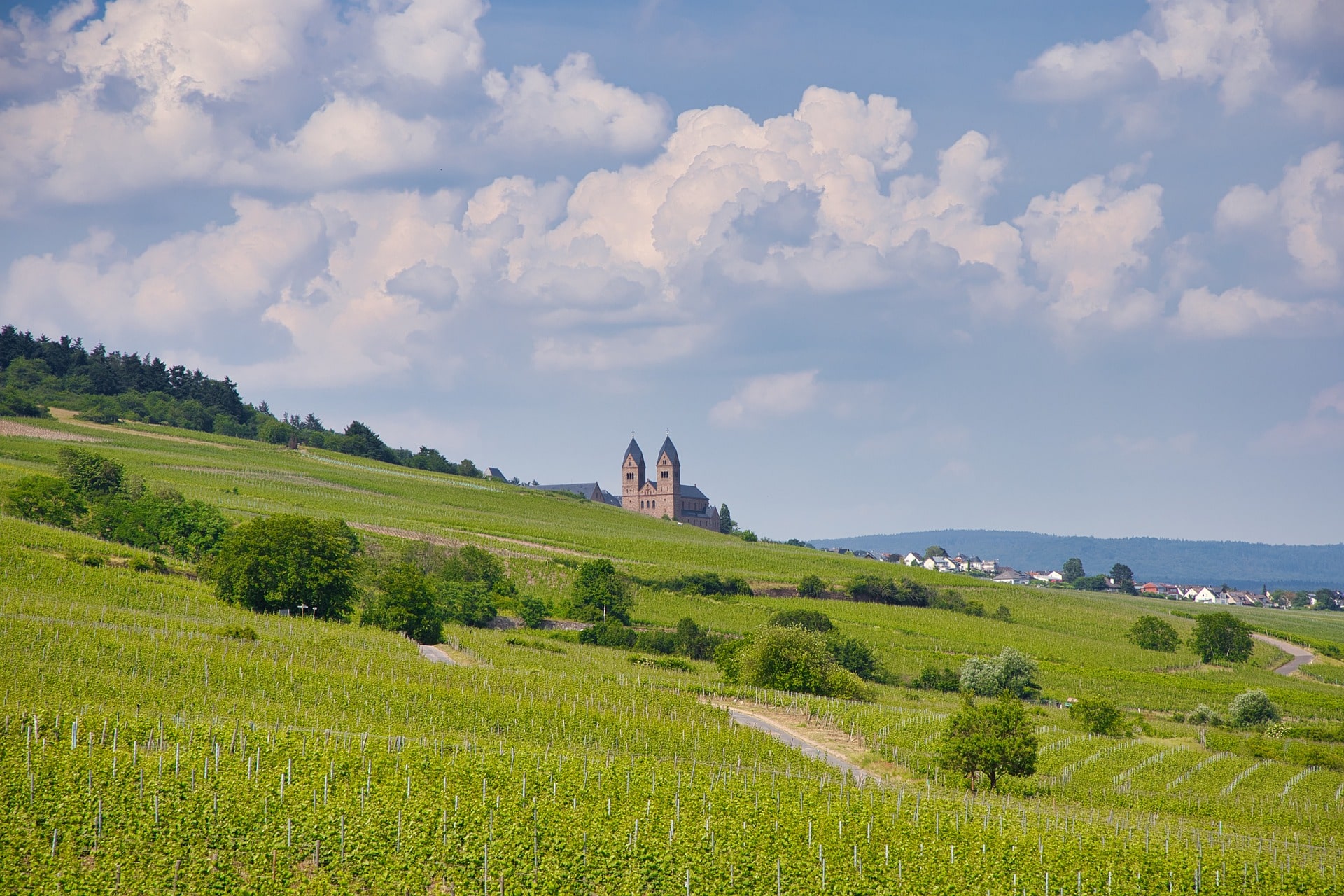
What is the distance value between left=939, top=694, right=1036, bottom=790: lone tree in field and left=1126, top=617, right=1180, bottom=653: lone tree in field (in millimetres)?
68870

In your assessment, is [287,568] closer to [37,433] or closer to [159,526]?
[159,526]

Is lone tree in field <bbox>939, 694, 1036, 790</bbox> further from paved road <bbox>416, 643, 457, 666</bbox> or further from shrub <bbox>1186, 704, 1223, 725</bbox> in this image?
shrub <bbox>1186, 704, 1223, 725</bbox>

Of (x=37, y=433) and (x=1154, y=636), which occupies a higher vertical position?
(x=37, y=433)

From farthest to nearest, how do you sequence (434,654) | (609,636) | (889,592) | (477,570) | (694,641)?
(889,592) → (477,570) → (694,641) → (609,636) → (434,654)

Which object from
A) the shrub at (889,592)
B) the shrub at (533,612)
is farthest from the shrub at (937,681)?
the shrub at (889,592)

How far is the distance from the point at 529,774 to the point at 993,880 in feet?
41.9

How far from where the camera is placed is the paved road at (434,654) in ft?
191

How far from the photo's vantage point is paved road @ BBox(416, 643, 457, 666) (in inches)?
2292

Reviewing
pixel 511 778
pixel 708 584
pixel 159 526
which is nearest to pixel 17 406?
pixel 159 526

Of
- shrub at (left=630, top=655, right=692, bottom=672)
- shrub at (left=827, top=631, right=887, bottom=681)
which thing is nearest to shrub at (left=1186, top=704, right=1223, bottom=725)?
shrub at (left=827, top=631, right=887, bottom=681)

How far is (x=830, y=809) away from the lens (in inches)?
1179

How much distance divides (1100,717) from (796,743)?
19385 mm

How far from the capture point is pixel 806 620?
Answer: 84750 mm

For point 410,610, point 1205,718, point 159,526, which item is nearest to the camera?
point 1205,718
